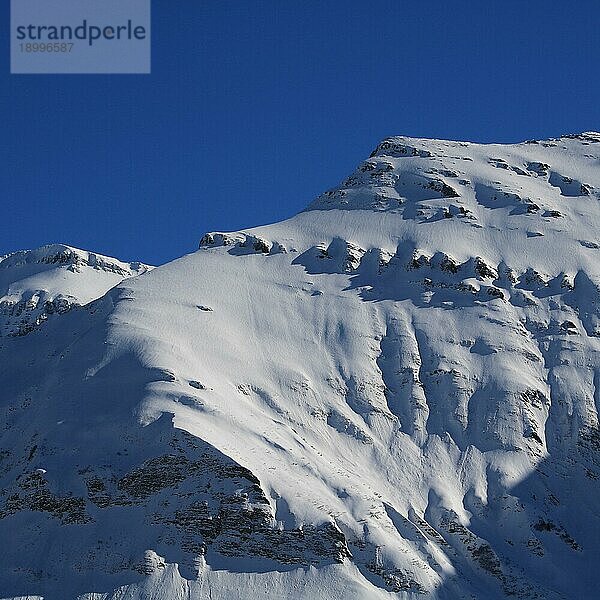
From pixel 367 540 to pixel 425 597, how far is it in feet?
17.8

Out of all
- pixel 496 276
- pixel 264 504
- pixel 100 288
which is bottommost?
pixel 100 288

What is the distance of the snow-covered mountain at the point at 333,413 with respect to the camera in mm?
71375

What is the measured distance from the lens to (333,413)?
287 ft

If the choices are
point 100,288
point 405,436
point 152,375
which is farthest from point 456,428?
point 100,288

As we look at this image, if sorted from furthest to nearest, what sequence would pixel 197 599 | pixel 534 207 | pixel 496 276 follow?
pixel 534 207
pixel 496 276
pixel 197 599

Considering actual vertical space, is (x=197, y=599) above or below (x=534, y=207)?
below

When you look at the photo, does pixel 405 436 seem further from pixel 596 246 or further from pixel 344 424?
pixel 596 246

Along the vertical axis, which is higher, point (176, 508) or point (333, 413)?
point (333, 413)

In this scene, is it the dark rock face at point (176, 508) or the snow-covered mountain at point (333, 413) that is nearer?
the dark rock face at point (176, 508)

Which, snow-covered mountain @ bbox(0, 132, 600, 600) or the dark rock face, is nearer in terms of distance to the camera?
the dark rock face

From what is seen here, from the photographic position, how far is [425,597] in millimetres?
70375

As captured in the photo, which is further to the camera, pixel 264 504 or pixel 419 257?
pixel 419 257

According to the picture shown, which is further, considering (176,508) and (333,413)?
(333,413)

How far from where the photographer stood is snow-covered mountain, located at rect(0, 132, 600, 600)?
71.4 metres
